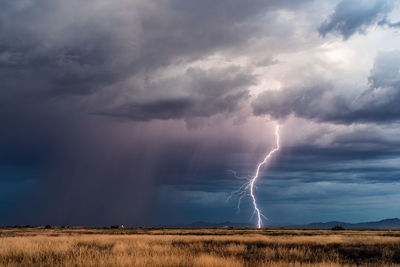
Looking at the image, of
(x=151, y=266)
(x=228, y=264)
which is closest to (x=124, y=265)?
(x=151, y=266)

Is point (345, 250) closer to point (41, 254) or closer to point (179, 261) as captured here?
point (179, 261)

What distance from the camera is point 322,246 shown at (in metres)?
28.2

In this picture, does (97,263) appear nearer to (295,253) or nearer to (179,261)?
(179,261)

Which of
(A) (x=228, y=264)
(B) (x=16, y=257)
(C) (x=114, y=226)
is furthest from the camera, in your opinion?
(C) (x=114, y=226)

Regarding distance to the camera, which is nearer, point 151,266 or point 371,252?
point 151,266

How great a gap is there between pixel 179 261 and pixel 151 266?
1954mm

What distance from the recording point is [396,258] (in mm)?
21844

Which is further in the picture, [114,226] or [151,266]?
[114,226]

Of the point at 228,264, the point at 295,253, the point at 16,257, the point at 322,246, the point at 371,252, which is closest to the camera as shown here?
the point at 228,264

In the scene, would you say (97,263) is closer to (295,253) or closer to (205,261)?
(205,261)

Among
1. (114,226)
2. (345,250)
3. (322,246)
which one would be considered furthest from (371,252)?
(114,226)

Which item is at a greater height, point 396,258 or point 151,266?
point 151,266

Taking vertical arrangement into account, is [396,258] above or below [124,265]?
below

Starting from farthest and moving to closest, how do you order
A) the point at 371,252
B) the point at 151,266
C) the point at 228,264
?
1. the point at 371,252
2. the point at 228,264
3. the point at 151,266
